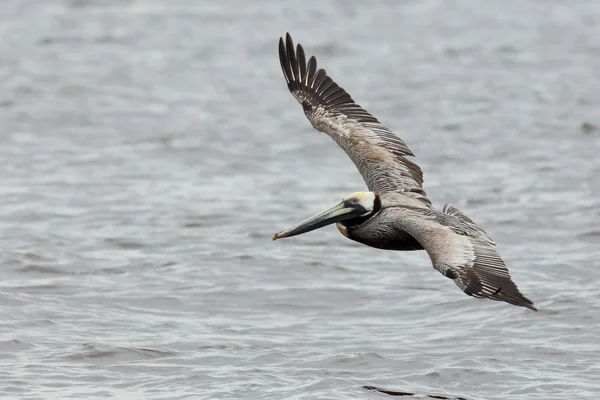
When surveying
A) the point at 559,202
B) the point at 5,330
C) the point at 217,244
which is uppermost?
the point at 559,202

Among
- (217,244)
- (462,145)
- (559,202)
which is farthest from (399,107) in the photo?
(217,244)

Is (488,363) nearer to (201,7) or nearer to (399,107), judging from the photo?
(399,107)

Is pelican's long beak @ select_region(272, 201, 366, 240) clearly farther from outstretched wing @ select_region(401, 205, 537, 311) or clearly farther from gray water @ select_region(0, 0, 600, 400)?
gray water @ select_region(0, 0, 600, 400)

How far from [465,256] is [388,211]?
1201 millimetres

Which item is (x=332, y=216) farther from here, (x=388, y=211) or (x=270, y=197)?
(x=270, y=197)

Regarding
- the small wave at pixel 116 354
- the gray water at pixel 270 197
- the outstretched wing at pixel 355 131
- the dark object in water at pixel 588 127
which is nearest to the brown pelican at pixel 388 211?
the outstretched wing at pixel 355 131

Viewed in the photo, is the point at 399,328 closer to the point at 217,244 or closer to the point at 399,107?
the point at 217,244

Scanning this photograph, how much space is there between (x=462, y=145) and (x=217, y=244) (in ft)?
16.7

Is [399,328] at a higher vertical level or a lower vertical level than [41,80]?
lower

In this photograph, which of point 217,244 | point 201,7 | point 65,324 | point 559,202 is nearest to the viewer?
point 65,324

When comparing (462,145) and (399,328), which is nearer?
(399,328)

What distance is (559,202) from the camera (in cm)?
1565

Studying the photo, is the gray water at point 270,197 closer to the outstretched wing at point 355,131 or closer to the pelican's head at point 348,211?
the pelican's head at point 348,211

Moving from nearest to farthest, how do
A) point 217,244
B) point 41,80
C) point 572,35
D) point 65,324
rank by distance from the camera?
point 65,324, point 217,244, point 41,80, point 572,35
